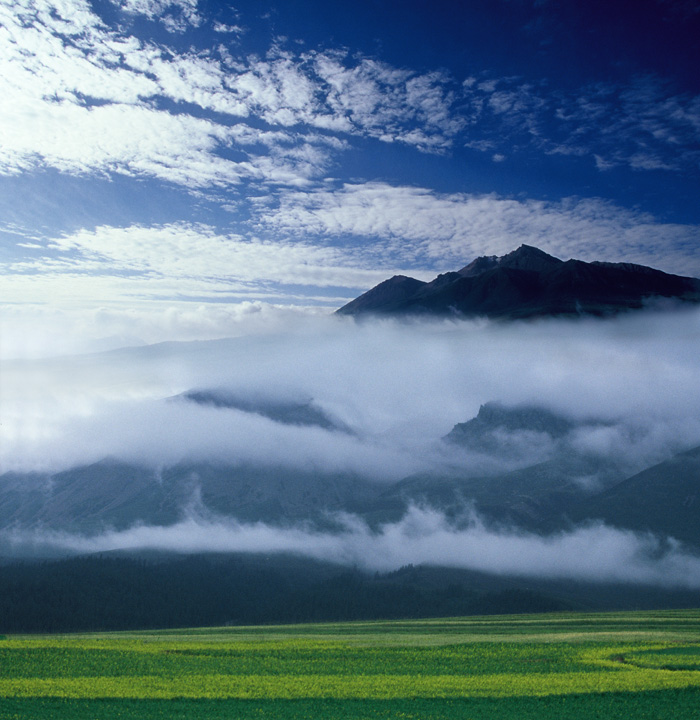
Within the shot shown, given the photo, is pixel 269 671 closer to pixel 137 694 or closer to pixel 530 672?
pixel 137 694

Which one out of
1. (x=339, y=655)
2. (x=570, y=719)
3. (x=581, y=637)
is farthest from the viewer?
(x=581, y=637)

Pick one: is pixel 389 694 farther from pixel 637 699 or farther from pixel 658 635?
pixel 658 635

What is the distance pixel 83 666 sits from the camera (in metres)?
97.6

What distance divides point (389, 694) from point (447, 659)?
1494 inches

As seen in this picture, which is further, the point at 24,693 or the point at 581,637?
the point at 581,637

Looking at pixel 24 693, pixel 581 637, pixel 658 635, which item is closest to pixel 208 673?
pixel 24 693

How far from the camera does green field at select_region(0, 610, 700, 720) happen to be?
68812 mm

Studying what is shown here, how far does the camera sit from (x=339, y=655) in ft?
384

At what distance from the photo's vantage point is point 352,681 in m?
86.1

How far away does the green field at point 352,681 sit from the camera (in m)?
68.8

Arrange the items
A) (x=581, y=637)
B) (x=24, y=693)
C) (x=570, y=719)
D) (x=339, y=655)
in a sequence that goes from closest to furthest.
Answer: (x=570, y=719)
(x=24, y=693)
(x=339, y=655)
(x=581, y=637)

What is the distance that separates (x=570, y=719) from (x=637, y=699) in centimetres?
1415

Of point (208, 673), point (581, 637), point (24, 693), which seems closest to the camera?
point (24, 693)

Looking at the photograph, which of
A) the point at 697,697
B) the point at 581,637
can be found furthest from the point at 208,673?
the point at 581,637
